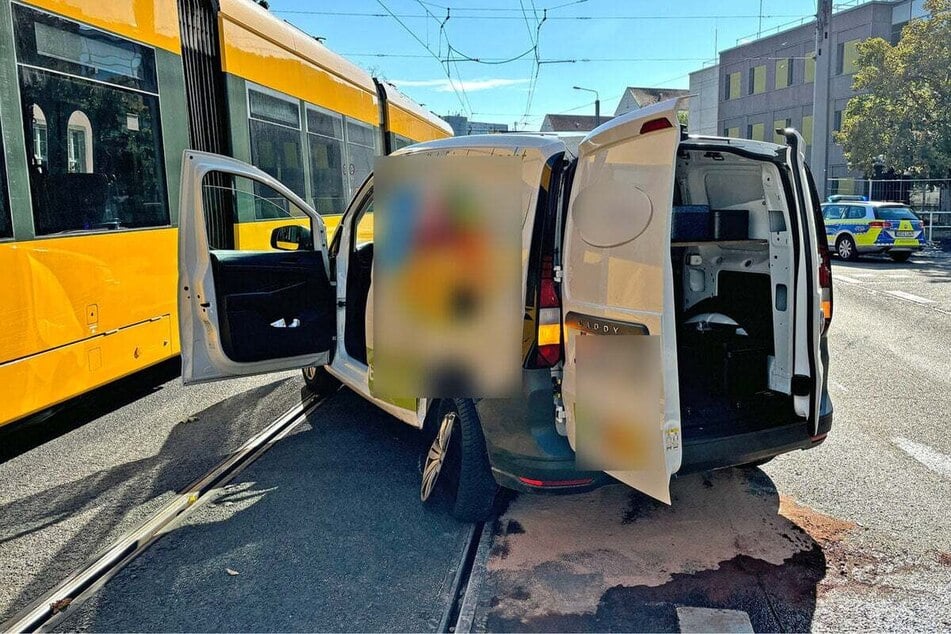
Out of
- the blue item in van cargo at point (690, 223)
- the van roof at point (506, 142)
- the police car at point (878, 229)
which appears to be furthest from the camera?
the police car at point (878, 229)

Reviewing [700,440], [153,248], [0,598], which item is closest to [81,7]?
[153,248]

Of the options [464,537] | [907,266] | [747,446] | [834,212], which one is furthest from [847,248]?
[464,537]

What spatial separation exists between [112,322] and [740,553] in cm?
445

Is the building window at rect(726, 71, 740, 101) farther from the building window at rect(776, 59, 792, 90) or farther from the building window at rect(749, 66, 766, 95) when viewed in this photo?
the building window at rect(776, 59, 792, 90)

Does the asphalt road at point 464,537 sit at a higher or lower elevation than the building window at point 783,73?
lower

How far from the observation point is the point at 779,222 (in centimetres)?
382

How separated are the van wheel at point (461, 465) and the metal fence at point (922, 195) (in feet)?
77.3

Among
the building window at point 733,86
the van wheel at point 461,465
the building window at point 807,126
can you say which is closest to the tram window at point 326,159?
the van wheel at point 461,465

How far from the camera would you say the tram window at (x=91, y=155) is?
15.5 ft

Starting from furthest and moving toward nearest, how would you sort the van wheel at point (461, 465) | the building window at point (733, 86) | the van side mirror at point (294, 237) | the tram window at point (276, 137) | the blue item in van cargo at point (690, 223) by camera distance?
the building window at point (733, 86) → the tram window at point (276, 137) → the van side mirror at point (294, 237) → the blue item in van cargo at point (690, 223) → the van wheel at point (461, 465)

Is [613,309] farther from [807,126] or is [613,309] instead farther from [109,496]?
[807,126]

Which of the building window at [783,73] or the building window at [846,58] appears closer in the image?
the building window at [846,58]

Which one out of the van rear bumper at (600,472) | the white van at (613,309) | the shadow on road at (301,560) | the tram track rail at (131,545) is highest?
the white van at (613,309)

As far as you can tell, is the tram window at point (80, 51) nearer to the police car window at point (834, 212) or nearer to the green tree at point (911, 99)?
the police car window at point (834, 212)
